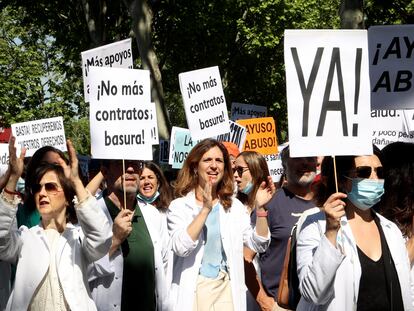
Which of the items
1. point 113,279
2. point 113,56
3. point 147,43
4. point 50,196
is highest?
point 147,43

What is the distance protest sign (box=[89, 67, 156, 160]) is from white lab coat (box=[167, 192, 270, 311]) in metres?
0.44

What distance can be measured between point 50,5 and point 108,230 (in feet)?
72.5

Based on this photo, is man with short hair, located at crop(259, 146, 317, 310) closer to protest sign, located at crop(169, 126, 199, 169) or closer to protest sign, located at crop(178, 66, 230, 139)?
protest sign, located at crop(178, 66, 230, 139)

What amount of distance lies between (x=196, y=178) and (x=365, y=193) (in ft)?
6.34

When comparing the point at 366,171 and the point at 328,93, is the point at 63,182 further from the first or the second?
the point at 366,171

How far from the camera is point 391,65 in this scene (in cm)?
707

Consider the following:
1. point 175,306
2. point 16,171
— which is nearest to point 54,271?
point 16,171

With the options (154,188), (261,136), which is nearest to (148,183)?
(154,188)

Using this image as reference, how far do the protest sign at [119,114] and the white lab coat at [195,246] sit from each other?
0.44m

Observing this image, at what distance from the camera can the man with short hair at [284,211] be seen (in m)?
7.21

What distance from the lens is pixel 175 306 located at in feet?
20.5

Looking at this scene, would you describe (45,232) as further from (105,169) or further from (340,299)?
(340,299)

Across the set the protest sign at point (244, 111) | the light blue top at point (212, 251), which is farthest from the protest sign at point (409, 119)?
the protest sign at point (244, 111)

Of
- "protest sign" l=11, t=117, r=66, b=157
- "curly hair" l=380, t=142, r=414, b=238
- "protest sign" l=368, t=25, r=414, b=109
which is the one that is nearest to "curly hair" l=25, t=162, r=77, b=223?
"curly hair" l=380, t=142, r=414, b=238
